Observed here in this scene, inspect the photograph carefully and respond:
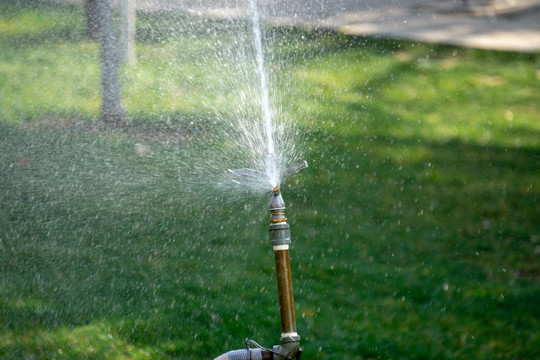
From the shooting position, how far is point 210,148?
560 centimetres

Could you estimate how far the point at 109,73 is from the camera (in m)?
6.06

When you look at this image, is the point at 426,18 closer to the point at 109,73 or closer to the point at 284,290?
the point at 109,73

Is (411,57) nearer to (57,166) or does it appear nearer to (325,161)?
(325,161)

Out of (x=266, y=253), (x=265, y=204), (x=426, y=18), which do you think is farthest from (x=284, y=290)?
(x=426, y=18)

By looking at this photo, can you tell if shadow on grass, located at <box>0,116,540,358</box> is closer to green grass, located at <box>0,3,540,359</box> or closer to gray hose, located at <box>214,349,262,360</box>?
green grass, located at <box>0,3,540,359</box>

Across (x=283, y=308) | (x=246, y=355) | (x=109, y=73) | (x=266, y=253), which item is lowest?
(x=266, y=253)

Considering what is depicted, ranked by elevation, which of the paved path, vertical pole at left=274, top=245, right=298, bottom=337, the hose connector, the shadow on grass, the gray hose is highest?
the paved path

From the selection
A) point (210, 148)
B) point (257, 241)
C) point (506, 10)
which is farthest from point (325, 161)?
point (506, 10)

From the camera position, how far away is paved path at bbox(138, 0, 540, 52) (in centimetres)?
820

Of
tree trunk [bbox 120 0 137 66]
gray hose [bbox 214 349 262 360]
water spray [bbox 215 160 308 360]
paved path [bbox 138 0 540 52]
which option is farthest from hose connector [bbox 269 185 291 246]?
paved path [bbox 138 0 540 52]

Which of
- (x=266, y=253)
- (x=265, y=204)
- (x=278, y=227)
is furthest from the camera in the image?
(x=265, y=204)

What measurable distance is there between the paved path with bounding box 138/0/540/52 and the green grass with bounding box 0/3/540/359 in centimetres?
35

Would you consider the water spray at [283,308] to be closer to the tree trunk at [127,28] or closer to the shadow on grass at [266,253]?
the shadow on grass at [266,253]

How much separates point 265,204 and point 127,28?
7.72 ft
